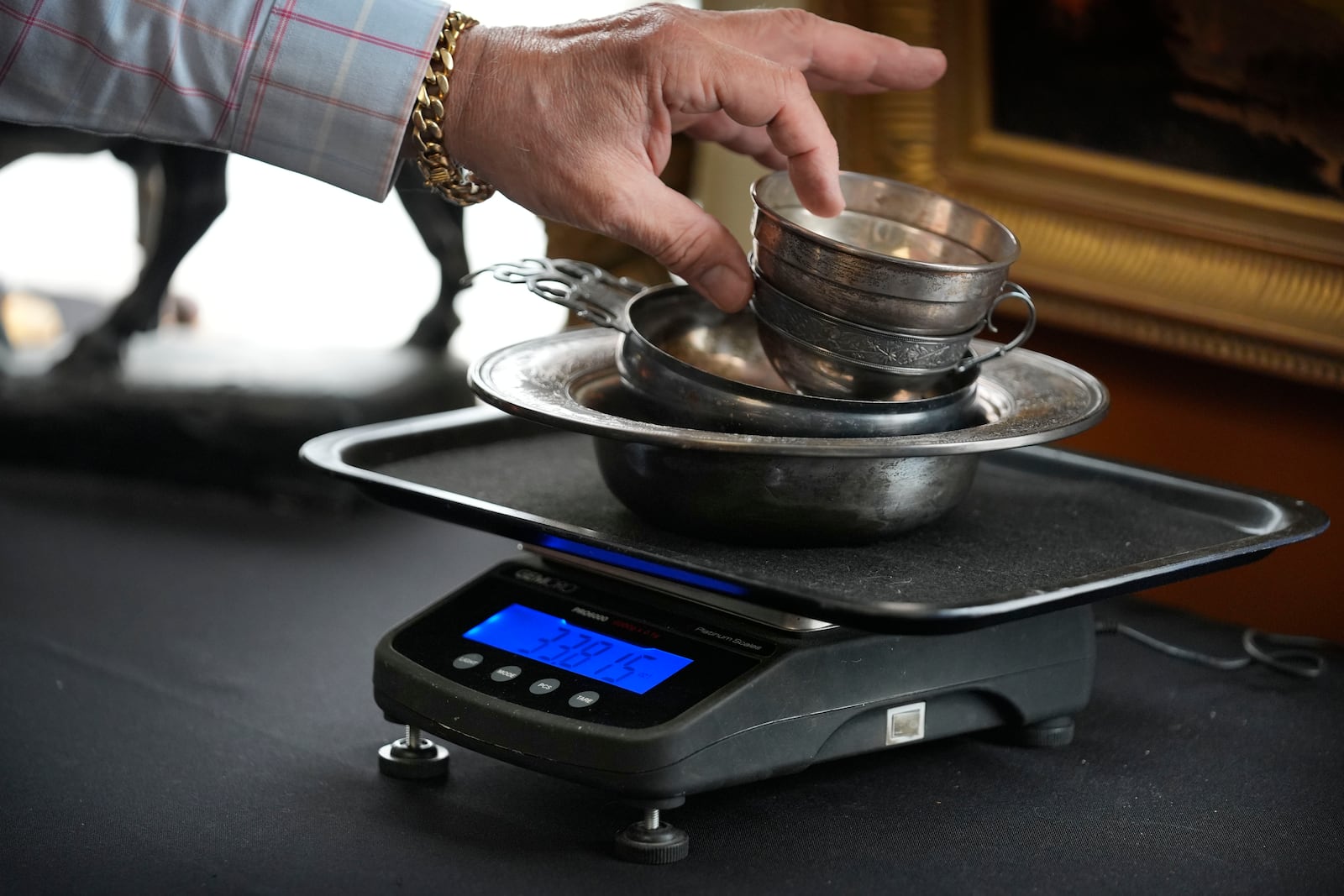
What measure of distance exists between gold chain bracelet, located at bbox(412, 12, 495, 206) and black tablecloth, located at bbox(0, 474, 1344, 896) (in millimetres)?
389

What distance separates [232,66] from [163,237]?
29.6 inches

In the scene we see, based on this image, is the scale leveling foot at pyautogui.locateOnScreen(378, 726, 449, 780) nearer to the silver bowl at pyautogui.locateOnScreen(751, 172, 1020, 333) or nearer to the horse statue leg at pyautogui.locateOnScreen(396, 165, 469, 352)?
the silver bowl at pyautogui.locateOnScreen(751, 172, 1020, 333)

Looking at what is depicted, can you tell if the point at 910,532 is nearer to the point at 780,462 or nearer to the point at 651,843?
the point at 780,462

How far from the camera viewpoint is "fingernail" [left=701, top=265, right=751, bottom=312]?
89cm

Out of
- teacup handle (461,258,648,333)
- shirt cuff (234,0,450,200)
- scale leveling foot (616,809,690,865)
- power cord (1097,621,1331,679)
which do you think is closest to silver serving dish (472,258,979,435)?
teacup handle (461,258,648,333)

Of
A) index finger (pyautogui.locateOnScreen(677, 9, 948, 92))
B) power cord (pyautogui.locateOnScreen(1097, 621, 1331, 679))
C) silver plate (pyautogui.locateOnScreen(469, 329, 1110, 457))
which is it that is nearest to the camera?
silver plate (pyautogui.locateOnScreen(469, 329, 1110, 457))

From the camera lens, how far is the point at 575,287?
3.06 feet

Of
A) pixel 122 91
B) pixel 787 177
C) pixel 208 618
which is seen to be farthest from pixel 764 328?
pixel 208 618

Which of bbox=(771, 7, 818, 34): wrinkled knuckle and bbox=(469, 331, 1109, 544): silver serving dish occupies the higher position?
bbox=(771, 7, 818, 34): wrinkled knuckle

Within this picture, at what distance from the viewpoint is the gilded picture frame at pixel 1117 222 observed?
3.79 feet

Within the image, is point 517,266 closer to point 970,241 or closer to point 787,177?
point 787,177

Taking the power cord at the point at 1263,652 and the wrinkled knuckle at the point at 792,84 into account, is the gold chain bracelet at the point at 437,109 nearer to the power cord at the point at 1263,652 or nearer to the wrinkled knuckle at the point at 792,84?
the wrinkled knuckle at the point at 792,84

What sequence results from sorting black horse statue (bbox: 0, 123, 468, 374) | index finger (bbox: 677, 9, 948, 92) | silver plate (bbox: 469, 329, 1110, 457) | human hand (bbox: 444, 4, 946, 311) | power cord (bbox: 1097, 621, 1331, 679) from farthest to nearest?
black horse statue (bbox: 0, 123, 468, 374) → power cord (bbox: 1097, 621, 1331, 679) → index finger (bbox: 677, 9, 948, 92) → human hand (bbox: 444, 4, 946, 311) → silver plate (bbox: 469, 329, 1110, 457)

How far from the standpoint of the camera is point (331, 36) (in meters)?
0.89
